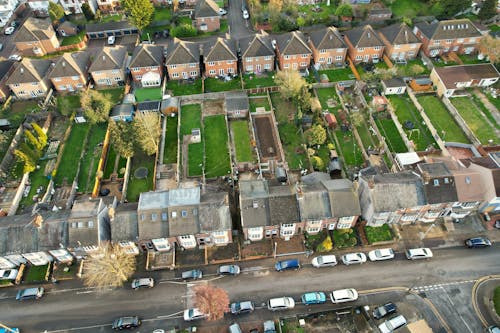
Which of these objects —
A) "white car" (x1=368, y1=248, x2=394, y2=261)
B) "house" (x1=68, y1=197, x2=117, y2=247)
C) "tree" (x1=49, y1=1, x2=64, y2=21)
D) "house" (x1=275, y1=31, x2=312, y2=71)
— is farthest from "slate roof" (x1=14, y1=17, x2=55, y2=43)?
"white car" (x1=368, y1=248, x2=394, y2=261)

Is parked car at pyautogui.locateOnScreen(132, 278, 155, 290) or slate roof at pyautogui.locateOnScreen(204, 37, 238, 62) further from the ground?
slate roof at pyautogui.locateOnScreen(204, 37, 238, 62)

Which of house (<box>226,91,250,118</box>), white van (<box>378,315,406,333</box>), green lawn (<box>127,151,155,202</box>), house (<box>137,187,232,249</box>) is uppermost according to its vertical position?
house (<box>226,91,250,118</box>)

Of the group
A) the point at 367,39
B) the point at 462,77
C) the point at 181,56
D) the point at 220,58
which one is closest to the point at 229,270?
the point at 220,58

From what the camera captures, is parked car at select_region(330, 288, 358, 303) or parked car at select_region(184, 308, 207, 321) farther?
parked car at select_region(330, 288, 358, 303)

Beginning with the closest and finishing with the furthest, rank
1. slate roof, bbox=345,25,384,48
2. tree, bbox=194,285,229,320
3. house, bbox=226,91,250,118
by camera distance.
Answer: tree, bbox=194,285,229,320
house, bbox=226,91,250,118
slate roof, bbox=345,25,384,48

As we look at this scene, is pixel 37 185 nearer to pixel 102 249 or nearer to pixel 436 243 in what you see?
pixel 102 249

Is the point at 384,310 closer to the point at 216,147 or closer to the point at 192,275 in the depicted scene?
the point at 192,275

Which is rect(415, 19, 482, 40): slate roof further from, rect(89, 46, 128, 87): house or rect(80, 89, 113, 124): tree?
rect(80, 89, 113, 124): tree

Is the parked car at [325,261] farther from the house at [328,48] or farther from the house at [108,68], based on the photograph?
the house at [108,68]
